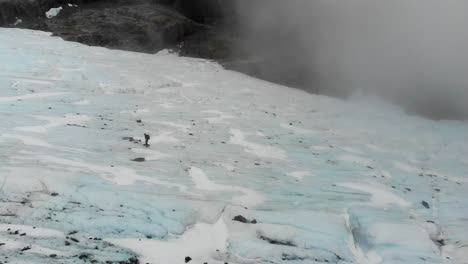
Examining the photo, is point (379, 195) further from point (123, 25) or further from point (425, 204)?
point (123, 25)

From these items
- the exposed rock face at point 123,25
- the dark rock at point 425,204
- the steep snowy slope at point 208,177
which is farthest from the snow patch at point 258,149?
the exposed rock face at point 123,25

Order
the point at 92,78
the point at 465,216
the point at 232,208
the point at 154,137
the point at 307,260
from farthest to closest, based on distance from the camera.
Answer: the point at 92,78, the point at 154,137, the point at 465,216, the point at 232,208, the point at 307,260

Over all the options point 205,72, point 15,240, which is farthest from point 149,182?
point 205,72

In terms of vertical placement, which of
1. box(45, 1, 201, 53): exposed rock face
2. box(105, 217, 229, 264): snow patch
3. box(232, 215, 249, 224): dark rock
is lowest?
box(45, 1, 201, 53): exposed rock face

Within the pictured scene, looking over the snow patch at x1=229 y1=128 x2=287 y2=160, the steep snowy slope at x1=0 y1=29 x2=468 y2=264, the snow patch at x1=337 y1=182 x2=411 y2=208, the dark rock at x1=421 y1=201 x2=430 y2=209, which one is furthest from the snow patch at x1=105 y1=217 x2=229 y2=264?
the snow patch at x1=229 y1=128 x2=287 y2=160

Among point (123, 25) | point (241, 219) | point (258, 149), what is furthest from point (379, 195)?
point (123, 25)

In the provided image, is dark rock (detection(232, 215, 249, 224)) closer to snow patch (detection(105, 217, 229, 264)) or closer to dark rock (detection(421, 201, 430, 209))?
snow patch (detection(105, 217, 229, 264))

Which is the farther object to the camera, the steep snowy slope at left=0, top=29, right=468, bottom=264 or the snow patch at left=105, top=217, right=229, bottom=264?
the steep snowy slope at left=0, top=29, right=468, bottom=264

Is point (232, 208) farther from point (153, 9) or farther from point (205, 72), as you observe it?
point (153, 9)
